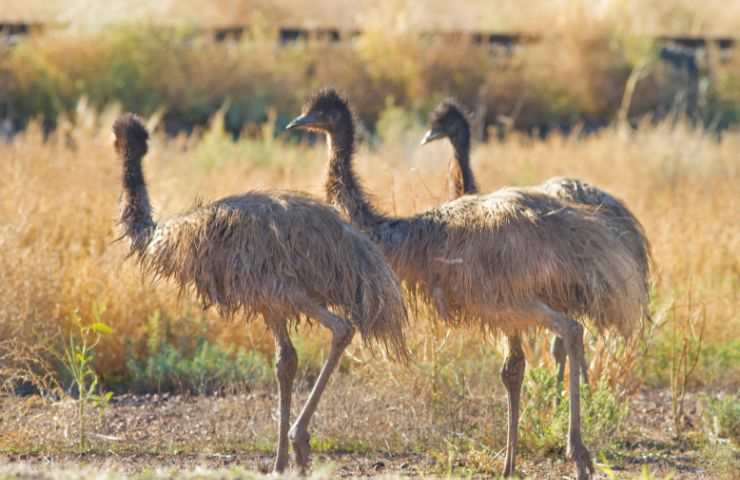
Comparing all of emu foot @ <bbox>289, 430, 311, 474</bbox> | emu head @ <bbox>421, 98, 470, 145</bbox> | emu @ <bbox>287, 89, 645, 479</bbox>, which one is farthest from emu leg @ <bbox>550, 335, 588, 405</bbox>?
emu foot @ <bbox>289, 430, 311, 474</bbox>

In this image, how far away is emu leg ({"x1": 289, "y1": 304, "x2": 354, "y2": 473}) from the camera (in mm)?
6844

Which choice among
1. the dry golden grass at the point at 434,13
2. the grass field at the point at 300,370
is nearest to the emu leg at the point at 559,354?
the grass field at the point at 300,370

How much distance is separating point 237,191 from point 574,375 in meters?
5.77

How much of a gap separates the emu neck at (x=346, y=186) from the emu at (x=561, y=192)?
46.4 inches

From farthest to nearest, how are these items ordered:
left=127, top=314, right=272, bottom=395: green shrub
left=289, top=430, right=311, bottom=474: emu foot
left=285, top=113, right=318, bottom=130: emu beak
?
left=127, top=314, right=272, bottom=395: green shrub, left=285, top=113, right=318, bottom=130: emu beak, left=289, top=430, right=311, bottom=474: emu foot

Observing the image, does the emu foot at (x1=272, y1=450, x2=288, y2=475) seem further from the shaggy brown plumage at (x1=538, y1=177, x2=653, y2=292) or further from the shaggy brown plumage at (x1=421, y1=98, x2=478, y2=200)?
the shaggy brown plumage at (x1=421, y1=98, x2=478, y2=200)

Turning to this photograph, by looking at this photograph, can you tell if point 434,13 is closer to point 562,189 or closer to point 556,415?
point 562,189

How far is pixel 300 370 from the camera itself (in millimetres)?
9656

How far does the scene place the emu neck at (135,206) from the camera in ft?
24.5

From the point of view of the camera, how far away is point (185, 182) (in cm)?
1251

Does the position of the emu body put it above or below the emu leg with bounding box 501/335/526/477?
above

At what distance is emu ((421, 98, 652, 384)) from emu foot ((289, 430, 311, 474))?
2.18 m

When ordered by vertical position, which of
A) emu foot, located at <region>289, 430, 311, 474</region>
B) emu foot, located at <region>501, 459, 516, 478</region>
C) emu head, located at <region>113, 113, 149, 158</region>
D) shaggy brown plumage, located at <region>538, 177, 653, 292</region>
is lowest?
emu foot, located at <region>501, 459, 516, 478</region>

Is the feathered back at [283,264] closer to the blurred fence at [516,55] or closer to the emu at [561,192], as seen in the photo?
the emu at [561,192]
